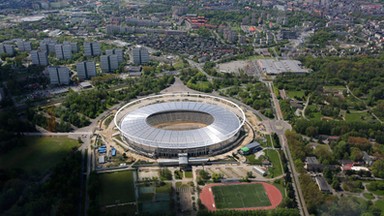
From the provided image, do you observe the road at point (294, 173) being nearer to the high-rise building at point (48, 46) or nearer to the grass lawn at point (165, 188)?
the grass lawn at point (165, 188)

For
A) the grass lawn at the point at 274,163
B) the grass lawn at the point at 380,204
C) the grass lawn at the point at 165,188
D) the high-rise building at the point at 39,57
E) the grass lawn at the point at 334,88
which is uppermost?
the high-rise building at the point at 39,57

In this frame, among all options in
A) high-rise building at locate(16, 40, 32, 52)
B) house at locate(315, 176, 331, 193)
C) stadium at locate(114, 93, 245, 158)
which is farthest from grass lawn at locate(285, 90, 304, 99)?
high-rise building at locate(16, 40, 32, 52)

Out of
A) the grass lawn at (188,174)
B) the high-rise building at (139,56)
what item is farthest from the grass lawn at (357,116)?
the high-rise building at (139,56)

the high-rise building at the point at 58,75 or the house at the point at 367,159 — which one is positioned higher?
the high-rise building at the point at 58,75

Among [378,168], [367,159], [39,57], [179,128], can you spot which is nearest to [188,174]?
[179,128]

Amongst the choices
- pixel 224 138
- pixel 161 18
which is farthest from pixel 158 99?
pixel 161 18

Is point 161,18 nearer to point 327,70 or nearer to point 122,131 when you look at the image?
point 327,70
